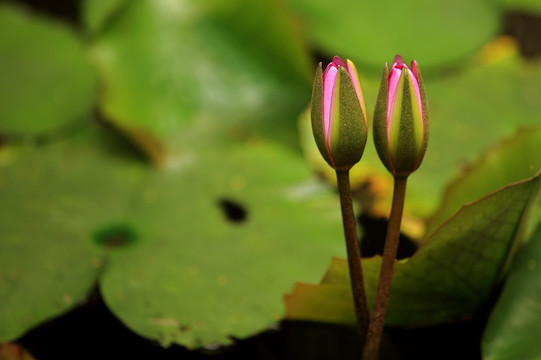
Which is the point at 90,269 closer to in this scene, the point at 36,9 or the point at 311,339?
the point at 311,339

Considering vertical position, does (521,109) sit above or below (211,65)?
above

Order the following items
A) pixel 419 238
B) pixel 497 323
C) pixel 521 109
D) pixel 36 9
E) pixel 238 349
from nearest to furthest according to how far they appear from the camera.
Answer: pixel 497 323, pixel 238 349, pixel 419 238, pixel 521 109, pixel 36 9

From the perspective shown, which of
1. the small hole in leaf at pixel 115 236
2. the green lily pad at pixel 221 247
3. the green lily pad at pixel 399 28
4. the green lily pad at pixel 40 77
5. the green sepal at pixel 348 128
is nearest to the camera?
the green sepal at pixel 348 128

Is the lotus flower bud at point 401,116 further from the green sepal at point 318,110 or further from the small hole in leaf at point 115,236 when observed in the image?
the small hole in leaf at point 115,236

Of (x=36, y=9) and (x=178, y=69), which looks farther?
(x=36, y=9)

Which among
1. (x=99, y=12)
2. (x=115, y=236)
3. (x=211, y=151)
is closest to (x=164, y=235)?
(x=115, y=236)

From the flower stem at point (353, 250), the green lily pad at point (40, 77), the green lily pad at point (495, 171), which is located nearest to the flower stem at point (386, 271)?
the flower stem at point (353, 250)

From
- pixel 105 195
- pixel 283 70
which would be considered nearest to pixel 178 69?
pixel 283 70

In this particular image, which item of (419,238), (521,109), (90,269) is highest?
(521,109)
